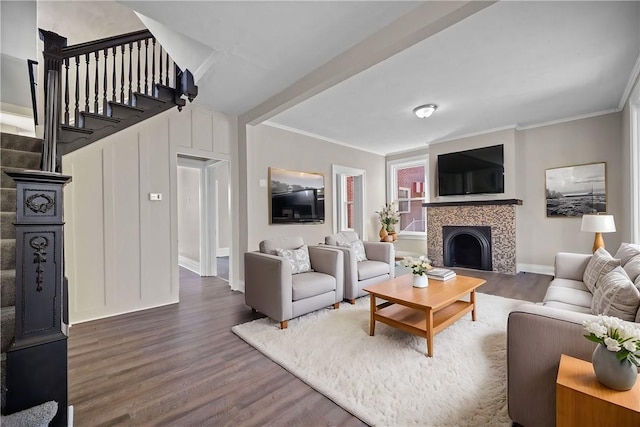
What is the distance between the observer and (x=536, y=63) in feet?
9.59

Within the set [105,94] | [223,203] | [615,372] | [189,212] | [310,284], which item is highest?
[105,94]

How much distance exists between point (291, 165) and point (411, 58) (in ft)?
8.94

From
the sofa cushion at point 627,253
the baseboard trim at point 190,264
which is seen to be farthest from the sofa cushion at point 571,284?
the baseboard trim at point 190,264

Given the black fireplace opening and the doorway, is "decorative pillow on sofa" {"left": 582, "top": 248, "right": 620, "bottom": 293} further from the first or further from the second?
the doorway

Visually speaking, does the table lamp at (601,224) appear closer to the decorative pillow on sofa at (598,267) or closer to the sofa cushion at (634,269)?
the decorative pillow on sofa at (598,267)

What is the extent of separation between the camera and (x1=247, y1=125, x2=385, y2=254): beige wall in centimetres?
435

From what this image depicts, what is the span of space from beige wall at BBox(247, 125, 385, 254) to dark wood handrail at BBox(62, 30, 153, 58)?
64.2 inches

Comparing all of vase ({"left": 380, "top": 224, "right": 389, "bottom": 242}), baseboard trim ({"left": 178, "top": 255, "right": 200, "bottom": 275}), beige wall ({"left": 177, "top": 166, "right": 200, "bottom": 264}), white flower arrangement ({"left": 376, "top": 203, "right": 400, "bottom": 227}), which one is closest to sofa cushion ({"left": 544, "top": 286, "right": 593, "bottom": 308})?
vase ({"left": 380, "top": 224, "right": 389, "bottom": 242})

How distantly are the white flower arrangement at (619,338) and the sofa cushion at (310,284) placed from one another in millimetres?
2224

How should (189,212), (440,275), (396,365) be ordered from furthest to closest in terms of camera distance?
(189,212) → (440,275) → (396,365)

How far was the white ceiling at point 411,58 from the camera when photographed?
2170 millimetres

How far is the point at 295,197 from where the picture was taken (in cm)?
497

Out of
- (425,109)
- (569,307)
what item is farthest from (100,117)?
(569,307)

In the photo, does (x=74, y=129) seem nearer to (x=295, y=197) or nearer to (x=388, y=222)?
(x=295, y=197)
